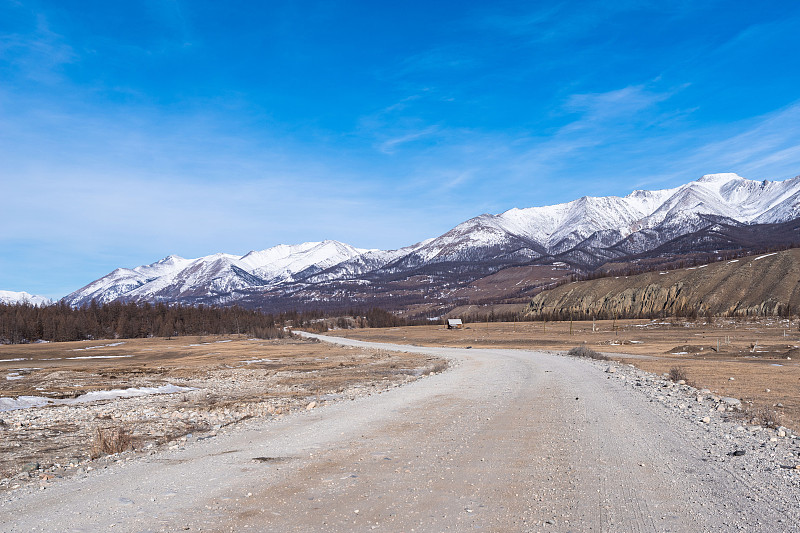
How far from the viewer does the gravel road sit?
7184mm

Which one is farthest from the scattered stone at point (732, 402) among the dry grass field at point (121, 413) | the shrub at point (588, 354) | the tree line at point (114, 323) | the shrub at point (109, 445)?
the tree line at point (114, 323)

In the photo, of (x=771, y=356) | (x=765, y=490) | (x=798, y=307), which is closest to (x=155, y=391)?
(x=765, y=490)

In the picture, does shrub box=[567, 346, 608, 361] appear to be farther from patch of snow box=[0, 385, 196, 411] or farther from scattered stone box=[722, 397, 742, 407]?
patch of snow box=[0, 385, 196, 411]

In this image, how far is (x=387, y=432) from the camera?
13.9 meters

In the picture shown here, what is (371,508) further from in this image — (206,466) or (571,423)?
(571,423)

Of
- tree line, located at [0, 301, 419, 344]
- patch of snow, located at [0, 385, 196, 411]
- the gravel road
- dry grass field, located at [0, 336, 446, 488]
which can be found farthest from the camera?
tree line, located at [0, 301, 419, 344]

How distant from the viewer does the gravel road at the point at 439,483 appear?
7.18 m

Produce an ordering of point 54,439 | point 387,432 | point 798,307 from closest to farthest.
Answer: point 387,432, point 54,439, point 798,307

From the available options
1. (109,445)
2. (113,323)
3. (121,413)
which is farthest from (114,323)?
(109,445)

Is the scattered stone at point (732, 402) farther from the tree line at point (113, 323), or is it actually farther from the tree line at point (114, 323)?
the tree line at point (113, 323)

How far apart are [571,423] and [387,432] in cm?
513

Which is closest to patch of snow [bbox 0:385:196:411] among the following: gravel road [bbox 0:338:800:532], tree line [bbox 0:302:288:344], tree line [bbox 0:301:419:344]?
gravel road [bbox 0:338:800:532]

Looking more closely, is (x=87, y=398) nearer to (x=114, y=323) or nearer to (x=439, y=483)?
(x=439, y=483)

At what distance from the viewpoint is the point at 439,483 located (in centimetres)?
893
